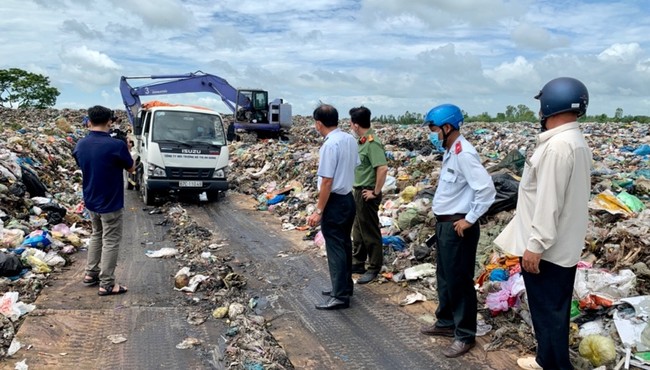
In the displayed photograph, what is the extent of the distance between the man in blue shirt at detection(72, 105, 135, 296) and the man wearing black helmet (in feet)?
12.2

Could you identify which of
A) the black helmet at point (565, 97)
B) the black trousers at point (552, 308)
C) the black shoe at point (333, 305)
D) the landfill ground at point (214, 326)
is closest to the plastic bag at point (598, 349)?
the landfill ground at point (214, 326)

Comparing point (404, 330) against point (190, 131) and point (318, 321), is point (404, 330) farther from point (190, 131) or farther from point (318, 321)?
point (190, 131)

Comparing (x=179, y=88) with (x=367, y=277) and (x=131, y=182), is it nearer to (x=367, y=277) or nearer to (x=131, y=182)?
(x=131, y=182)

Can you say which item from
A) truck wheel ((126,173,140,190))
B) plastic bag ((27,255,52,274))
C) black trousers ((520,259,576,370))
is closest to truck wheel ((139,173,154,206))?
truck wheel ((126,173,140,190))

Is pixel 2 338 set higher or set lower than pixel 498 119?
lower

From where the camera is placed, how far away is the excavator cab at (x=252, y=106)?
2077cm

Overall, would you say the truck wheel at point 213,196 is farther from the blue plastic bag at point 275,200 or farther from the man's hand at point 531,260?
the man's hand at point 531,260

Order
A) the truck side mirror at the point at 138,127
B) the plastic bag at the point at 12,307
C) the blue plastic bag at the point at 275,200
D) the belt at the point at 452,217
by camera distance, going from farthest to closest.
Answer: the truck side mirror at the point at 138,127 < the blue plastic bag at the point at 275,200 < the plastic bag at the point at 12,307 < the belt at the point at 452,217

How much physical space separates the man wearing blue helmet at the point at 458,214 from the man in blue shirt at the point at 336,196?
98 centimetres

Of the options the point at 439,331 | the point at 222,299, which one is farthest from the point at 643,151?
the point at 222,299

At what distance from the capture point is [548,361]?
296 centimetres

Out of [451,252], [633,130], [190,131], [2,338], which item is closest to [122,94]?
[190,131]

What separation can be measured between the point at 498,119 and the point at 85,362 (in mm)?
38719

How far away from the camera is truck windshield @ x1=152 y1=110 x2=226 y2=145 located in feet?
32.6
